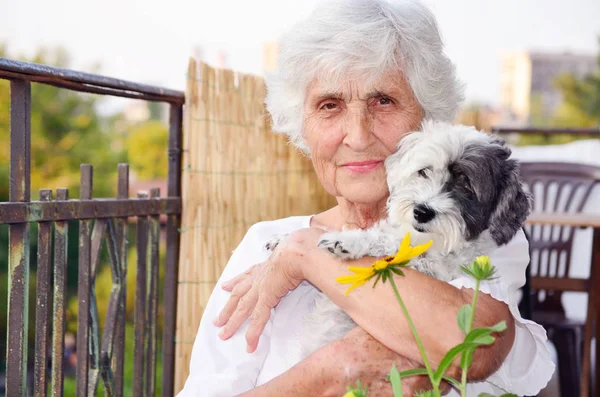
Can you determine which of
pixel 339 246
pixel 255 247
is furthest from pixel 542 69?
pixel 339 246

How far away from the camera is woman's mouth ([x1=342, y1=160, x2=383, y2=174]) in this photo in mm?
1922

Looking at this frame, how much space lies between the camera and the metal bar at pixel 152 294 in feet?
8.95

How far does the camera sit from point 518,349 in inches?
65.0

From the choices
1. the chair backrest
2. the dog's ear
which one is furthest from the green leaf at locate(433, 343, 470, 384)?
the chair backrest

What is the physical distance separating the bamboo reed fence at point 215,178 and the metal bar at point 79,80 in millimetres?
136

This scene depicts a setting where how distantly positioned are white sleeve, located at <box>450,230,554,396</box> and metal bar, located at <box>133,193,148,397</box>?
4.38 ft

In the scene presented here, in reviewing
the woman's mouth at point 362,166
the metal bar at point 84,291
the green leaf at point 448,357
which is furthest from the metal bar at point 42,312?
the green leaf at point 448,357

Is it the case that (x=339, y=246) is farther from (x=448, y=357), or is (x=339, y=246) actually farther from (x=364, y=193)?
(x=448, y=357)

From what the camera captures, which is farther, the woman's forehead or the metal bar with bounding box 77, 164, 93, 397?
the metal bar with bounding box 77, 164, 93, 397

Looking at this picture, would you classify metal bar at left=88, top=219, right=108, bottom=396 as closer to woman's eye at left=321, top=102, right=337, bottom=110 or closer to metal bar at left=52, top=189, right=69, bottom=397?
metal bar at left=52, top=189, right=69, bottom=397

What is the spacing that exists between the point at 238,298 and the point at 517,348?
0.72 m

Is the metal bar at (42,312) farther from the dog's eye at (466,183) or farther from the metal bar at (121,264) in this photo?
the dog's eye at (466,183)

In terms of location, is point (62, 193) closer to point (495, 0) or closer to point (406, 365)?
point (406, 365)

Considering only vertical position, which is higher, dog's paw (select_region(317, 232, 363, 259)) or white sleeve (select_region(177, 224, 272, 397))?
dog's paw (select_region(317, 232, 363, 259))
